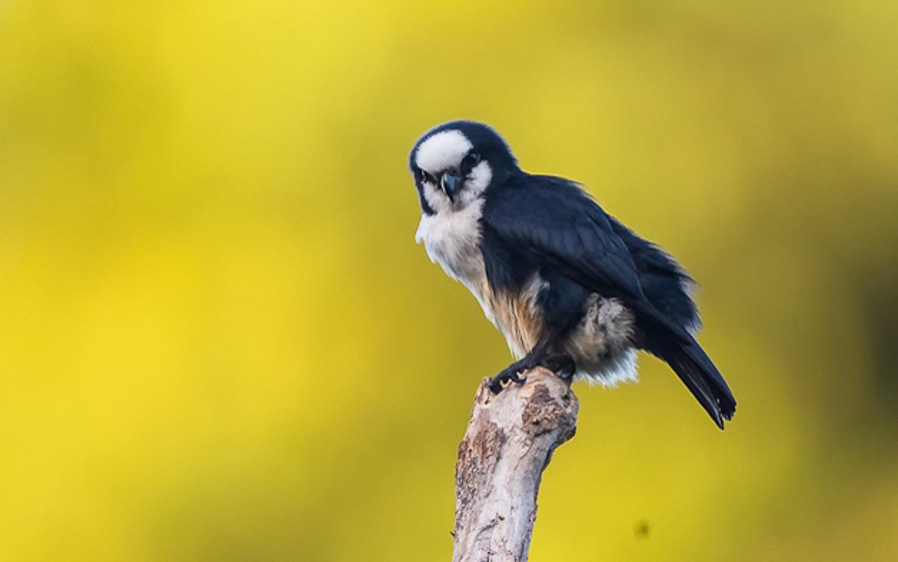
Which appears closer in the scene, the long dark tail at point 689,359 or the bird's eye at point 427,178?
the long dark tail at point 689,359

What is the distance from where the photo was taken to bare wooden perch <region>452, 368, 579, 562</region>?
3.19m

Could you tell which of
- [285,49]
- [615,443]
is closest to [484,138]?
[615,443]

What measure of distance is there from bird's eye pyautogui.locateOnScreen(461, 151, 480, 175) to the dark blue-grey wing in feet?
0.45

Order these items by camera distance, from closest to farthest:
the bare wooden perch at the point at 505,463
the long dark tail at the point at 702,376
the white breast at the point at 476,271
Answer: the bare wooden perch at the point at 505,463, the long dark tail at the point at 702,376, the white breast at the point at 476,271

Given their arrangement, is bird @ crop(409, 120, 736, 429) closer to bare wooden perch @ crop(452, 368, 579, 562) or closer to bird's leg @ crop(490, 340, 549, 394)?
bird's leg @ crop(490, 340, 549, 394)

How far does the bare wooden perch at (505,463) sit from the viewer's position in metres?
3.19

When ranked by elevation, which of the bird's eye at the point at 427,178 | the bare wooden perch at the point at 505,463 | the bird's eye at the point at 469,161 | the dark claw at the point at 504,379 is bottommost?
the bare wooden perch at the point at 505,463

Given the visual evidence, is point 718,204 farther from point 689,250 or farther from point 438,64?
point 438,64

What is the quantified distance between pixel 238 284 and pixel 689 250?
2567 mm

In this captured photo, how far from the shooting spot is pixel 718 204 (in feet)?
27.1

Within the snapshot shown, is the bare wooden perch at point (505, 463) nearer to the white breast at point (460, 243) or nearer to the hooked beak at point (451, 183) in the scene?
the white breast at point (460, 243)

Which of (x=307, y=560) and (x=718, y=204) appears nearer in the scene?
(x=307, y=560)

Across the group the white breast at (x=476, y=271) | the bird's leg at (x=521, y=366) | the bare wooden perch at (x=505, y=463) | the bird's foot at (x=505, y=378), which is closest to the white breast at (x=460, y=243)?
the white breast at (x=476, y=271)

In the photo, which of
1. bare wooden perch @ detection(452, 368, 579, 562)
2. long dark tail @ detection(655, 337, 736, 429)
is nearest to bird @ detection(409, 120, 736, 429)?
long dark tail @ detection(655, 337, 736, 429)
